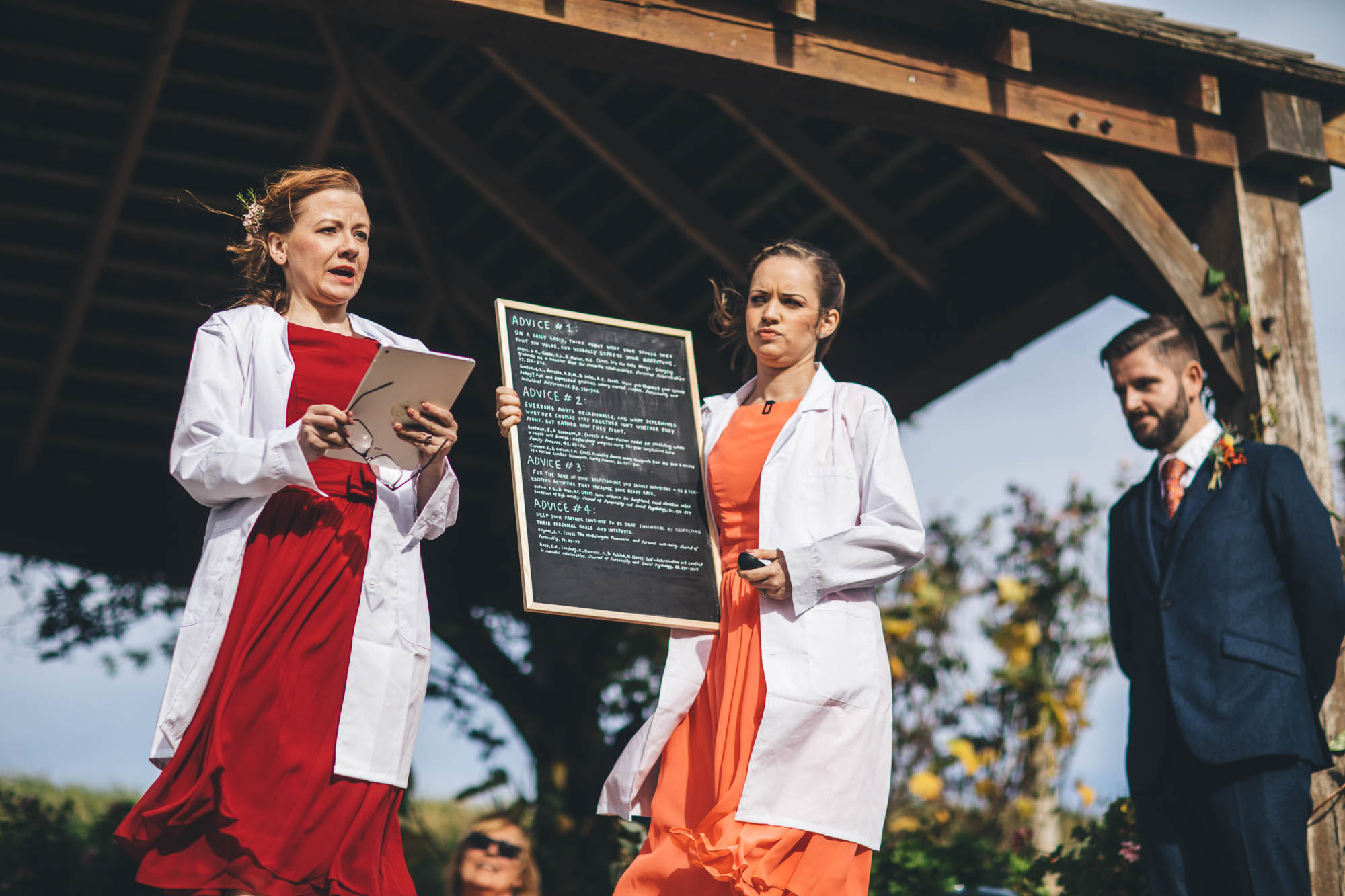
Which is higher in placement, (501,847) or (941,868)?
(501,847)

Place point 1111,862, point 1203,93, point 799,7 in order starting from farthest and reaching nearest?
1. point 1203,93
2. point 1111,862
3. point 799,7

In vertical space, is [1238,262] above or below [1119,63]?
below

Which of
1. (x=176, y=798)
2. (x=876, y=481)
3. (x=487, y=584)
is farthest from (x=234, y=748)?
(x=487, y=584)

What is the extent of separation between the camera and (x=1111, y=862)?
4402 mm

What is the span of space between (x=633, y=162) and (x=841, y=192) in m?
1.06

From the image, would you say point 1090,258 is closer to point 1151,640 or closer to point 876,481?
point 1151,640

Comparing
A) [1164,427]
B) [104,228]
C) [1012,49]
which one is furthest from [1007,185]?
[104,228]

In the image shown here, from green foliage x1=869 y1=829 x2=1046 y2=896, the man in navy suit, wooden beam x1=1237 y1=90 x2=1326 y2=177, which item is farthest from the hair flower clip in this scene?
green foliage x1=869 y1=829 x2=1046 y2=896

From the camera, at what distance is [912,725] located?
10.1m

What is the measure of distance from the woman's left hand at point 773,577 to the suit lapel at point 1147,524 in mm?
1244

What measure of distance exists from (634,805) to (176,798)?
45.8 inches

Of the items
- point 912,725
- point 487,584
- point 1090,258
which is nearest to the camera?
point 1090,258

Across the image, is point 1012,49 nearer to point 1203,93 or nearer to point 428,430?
point 1203,93

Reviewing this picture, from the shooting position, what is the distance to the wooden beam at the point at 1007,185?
19.4 ft
